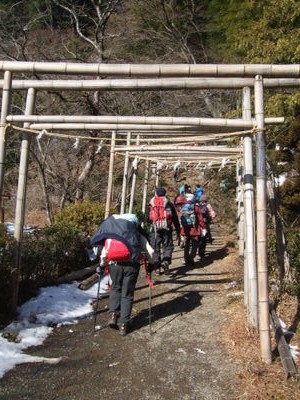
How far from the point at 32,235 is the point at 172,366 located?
3.70 metres

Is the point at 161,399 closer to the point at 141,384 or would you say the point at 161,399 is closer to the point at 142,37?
the point at 141,384

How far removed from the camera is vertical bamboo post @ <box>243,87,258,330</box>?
462cm

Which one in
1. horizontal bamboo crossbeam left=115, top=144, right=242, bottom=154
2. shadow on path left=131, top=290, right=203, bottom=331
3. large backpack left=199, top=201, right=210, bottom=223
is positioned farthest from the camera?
large backpack left=199, top=201, right=210, bottom=223

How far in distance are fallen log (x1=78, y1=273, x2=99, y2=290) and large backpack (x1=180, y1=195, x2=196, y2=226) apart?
2.22m

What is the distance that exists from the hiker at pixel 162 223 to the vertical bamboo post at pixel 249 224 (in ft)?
9.84

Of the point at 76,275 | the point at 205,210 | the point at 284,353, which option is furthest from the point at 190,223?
the point at 284,353

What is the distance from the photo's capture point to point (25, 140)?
5.30 m

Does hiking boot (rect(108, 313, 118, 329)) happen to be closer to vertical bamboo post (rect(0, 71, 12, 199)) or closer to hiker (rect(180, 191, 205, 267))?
vertical bamboo post (rect(0, 71, 12, 199))

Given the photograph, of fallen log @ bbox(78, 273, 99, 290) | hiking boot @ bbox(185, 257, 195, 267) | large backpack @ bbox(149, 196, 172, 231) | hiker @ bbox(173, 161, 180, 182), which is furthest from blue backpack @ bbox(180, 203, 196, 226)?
fallen log @ bbox(78, 273, 99, 290)

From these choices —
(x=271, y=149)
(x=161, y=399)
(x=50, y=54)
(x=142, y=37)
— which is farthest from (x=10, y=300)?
(x=142, y=37)

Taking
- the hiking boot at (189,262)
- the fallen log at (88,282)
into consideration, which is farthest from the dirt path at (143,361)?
the hiking boot at (189,262)

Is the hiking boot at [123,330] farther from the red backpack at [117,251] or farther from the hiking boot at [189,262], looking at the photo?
the hiking boot at [189,262]

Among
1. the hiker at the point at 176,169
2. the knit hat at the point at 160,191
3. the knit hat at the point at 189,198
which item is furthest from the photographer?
the hiker at the point at 176,169

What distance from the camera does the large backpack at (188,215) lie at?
28.1 feet
